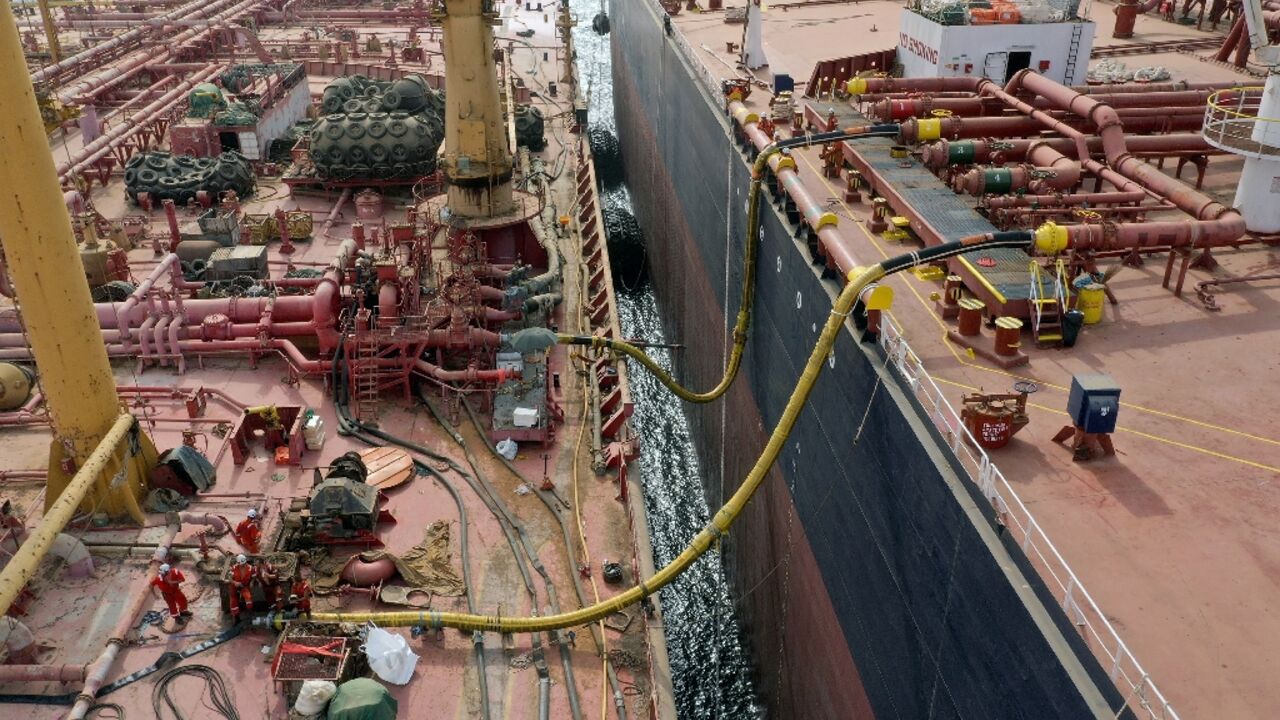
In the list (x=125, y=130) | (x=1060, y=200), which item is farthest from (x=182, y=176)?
(x=1060, y=200)

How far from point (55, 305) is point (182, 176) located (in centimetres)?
1517

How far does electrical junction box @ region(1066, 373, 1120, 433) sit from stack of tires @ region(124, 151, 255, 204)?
25343mm

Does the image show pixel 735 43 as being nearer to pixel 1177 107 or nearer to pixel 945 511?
pixel 1177 107

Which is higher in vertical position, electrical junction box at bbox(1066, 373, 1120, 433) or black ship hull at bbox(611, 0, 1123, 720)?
electrical junction box at bbox(1066, 373, 1120, 433)

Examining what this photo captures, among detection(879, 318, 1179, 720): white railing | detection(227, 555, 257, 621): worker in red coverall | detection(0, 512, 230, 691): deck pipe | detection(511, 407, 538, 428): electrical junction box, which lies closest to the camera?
detection(879, 318, 1179, 720): white railing

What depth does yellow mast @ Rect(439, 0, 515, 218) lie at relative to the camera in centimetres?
2400

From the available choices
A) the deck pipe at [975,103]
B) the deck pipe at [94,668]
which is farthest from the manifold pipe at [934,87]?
the deck pipe at [94,668]

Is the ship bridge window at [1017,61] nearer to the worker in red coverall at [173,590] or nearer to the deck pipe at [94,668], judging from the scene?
the worker in red coverall at [173,590]

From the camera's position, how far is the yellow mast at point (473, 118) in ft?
78.7

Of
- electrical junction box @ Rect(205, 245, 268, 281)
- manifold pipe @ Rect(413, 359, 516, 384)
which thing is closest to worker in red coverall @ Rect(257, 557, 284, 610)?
manifold pipe @ Rect(413, 359, 516, 384)

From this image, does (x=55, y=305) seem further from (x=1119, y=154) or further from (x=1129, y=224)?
(x=1119, y=154)

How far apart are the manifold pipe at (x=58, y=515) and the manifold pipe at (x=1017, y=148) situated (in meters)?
16.6

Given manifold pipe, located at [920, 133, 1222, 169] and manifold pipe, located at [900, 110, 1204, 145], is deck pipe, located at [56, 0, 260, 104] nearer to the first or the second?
manifold pipe, located at [900, 110, 1204, 145]

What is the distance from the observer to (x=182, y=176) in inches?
1140
